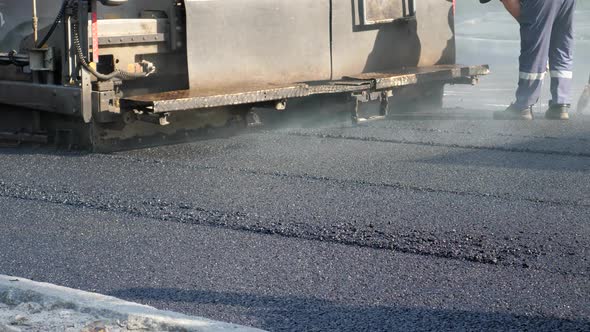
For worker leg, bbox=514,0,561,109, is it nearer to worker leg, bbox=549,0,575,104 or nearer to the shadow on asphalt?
worker leg, bbox=549,0,575,104

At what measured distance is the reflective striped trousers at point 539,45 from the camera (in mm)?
9297

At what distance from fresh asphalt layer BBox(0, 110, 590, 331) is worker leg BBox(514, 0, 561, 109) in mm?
1482

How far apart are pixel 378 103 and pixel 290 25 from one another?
1.38 m

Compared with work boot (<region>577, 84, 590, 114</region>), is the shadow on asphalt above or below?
A: below

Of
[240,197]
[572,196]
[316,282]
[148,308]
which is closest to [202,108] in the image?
[240,197]

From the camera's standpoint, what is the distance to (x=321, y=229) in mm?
5133

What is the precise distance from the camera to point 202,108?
7.36m

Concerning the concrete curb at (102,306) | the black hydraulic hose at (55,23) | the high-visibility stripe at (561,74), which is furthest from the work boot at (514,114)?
the concrete curb at (102,306)

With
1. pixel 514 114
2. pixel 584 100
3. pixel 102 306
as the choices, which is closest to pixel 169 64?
pixel 514 114

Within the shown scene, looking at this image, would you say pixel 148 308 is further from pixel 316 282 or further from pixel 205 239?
pixel 205 239

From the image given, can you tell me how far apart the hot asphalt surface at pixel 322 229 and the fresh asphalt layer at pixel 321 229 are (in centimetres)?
1

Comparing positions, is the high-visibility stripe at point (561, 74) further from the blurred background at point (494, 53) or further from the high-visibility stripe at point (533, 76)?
the blurred background at point (494, 53)

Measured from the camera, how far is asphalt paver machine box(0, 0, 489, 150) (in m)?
6.79

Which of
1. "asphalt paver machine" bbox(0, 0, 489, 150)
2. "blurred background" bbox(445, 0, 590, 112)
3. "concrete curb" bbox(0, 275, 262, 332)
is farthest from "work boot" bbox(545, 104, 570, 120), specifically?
"concrete curb" bbox(0, 275, 262, 332)
